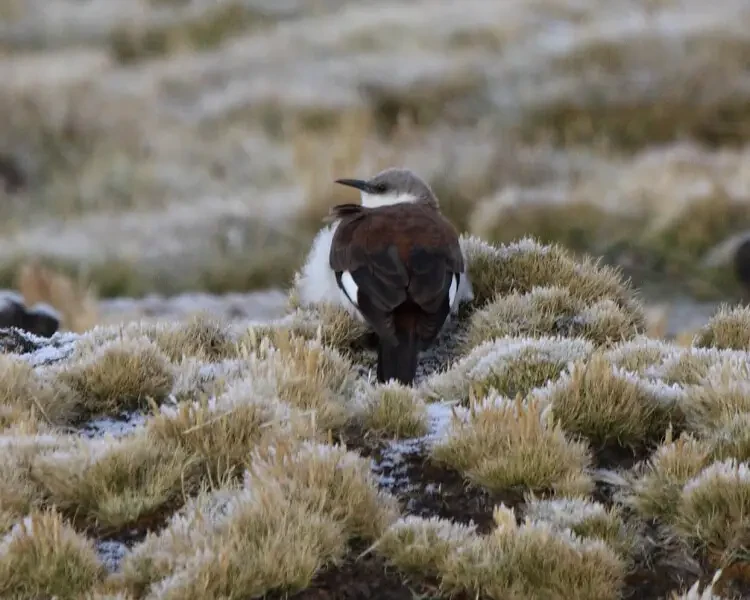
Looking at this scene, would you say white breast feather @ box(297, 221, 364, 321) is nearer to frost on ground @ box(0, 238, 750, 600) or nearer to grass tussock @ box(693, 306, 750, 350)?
frost on ground @ box(0, 238, 750, 600)

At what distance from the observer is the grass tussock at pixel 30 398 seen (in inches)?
178

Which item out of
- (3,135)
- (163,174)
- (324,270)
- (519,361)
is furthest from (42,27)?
(519,361)

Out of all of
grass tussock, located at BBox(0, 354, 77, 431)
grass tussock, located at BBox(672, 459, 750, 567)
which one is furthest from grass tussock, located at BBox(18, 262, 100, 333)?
grass tussock, located at BBox(672, 459, 750, 567)

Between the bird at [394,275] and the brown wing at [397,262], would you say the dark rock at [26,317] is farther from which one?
the brown wing at [397,262]

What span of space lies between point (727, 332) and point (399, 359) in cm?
160

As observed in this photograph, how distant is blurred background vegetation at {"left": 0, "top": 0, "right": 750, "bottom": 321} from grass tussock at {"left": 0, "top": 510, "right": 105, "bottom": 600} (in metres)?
9.44

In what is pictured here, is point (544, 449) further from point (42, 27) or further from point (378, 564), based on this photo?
point (42, 27)

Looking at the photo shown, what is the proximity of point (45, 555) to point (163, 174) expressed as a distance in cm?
1351

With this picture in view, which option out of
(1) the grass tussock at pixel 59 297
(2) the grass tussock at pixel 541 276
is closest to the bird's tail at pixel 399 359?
(2) the grass tussock at pixel 541 276

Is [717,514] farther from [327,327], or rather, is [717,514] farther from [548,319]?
[327,327]

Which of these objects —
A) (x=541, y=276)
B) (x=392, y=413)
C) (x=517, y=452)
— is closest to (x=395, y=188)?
(x=541, y=276)

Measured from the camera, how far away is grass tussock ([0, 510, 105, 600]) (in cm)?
346

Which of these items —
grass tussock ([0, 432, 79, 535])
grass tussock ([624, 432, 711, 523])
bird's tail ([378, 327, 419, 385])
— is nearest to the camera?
A: grass tussock ([0, 432, 79, 535])

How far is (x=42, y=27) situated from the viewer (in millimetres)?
25359
